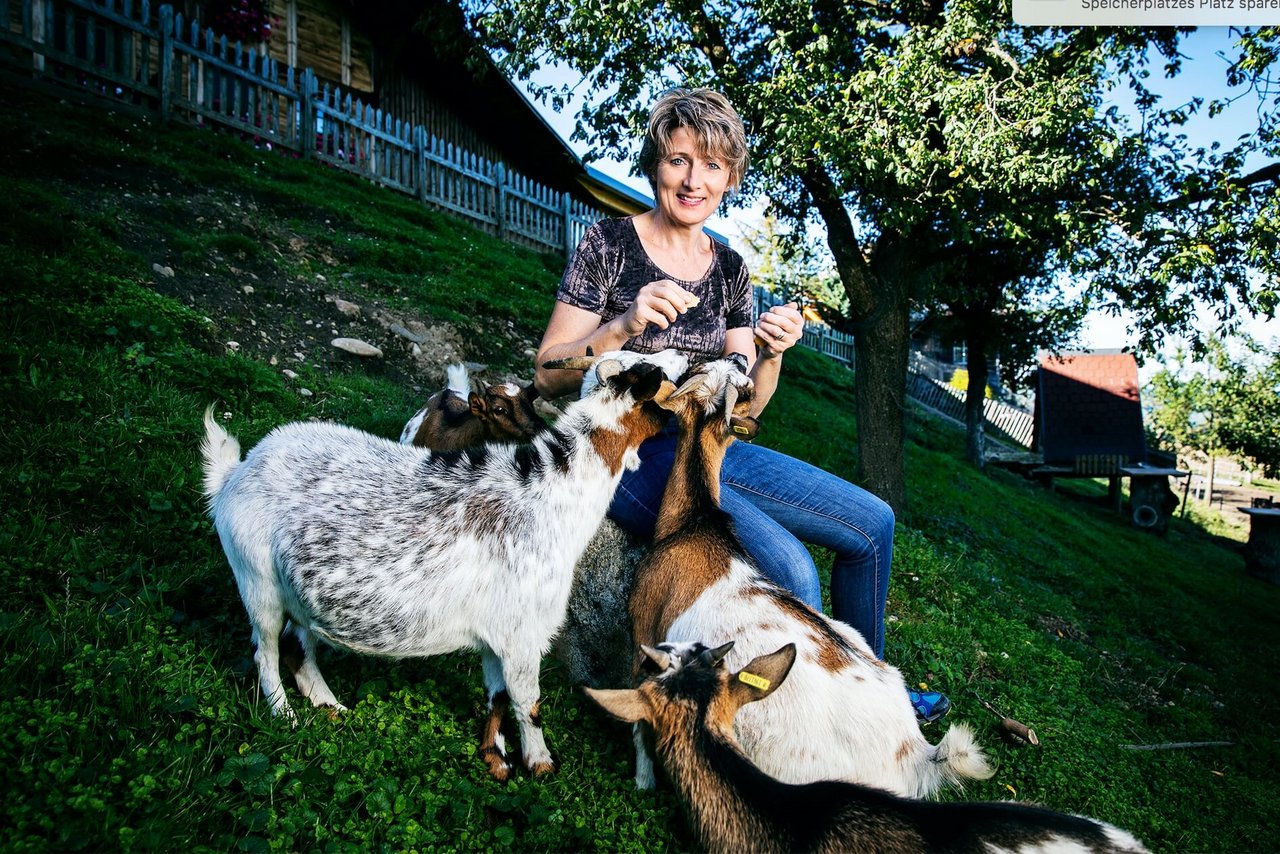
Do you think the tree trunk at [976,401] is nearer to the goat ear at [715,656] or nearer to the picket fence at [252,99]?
the picket fence at [252,99]

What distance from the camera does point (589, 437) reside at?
311 cm

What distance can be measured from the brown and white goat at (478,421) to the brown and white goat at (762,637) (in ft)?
6.37

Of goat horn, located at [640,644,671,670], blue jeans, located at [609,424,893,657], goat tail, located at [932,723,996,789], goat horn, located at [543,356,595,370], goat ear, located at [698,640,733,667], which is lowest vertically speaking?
goat tail, located at [932,723,996,789]

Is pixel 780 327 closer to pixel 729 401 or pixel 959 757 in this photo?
pixel 729 401

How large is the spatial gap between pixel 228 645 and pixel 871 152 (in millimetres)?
5550

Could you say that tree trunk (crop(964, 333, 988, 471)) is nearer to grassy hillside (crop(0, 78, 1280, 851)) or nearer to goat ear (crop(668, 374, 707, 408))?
grassy hillside (crop(0, 78, 1280, 851))

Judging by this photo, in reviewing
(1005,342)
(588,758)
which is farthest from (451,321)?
(1005,342)

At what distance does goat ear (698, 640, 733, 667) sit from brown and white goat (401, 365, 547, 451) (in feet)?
8.59

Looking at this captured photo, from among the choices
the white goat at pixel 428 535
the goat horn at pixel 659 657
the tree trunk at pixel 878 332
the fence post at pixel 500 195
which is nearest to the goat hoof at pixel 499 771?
the white goat at pixel 428 535

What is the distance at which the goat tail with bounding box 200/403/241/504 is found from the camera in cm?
300

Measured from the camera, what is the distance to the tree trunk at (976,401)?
64.6 feet

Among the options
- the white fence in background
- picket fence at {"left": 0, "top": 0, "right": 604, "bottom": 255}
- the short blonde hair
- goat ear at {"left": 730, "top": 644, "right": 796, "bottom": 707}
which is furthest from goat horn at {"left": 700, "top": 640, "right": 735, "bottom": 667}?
the white fence in background

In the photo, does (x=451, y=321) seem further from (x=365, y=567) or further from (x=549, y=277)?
(x=365, y=567)

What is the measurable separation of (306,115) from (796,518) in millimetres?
12466
